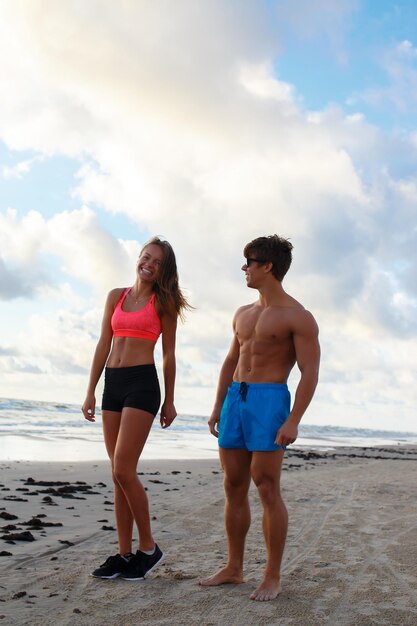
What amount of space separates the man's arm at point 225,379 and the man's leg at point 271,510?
0.55m

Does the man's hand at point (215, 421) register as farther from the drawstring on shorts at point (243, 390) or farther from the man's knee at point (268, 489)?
the man's knee at point (268, 489)

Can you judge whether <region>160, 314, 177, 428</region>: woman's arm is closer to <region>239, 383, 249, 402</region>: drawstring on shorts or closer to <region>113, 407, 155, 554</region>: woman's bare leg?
<region>113, 407, 155, 554</region>: woman's bare leg

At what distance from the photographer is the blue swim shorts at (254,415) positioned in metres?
4.14

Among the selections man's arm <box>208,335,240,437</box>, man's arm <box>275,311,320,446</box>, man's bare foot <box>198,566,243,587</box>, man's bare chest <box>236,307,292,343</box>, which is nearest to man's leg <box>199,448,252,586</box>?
man's bare foot <box>198,566,243,587</box>

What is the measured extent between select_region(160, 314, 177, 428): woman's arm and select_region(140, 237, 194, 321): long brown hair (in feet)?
0.26

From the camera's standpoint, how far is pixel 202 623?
3.60 m

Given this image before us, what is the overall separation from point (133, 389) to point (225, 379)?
645 mm

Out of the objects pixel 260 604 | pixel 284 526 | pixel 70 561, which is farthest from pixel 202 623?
pixel 70 561

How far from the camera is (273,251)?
14.5ft

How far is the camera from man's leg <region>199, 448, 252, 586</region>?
436 cm

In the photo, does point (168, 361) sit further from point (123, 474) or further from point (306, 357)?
point (306, 357)

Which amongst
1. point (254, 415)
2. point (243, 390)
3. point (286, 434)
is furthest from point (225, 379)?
point (286, 434)

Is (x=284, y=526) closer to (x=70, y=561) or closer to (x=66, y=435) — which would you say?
(x=70, y=561)

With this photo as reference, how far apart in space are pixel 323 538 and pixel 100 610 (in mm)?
3020
